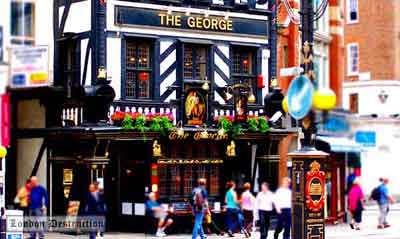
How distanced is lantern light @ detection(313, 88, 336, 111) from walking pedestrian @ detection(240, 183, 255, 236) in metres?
14.2

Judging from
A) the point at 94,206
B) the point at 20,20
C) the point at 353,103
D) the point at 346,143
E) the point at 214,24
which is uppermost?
the point at 214,24

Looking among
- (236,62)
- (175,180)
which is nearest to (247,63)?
(236,62)

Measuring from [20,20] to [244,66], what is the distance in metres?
19.8

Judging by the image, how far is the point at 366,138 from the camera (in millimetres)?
8445

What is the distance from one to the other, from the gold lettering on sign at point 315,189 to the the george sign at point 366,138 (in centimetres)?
852

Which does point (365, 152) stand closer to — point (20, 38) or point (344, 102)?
point (344, 102)

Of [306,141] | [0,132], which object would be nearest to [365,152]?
[306,141]

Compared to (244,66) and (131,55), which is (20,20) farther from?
(244,66)

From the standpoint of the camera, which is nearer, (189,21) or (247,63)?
(189,21)

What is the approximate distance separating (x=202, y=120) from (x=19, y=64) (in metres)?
18.5

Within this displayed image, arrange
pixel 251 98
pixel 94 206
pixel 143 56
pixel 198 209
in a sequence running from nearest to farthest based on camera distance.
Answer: pixel 94 206 < pixel 198 209 < pixel 143 56 < pixel 251 98

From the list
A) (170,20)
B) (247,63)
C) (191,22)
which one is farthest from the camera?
(247,63)

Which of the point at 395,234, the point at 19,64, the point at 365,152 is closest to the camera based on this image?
the point at 19,64

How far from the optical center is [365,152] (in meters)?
9.27
